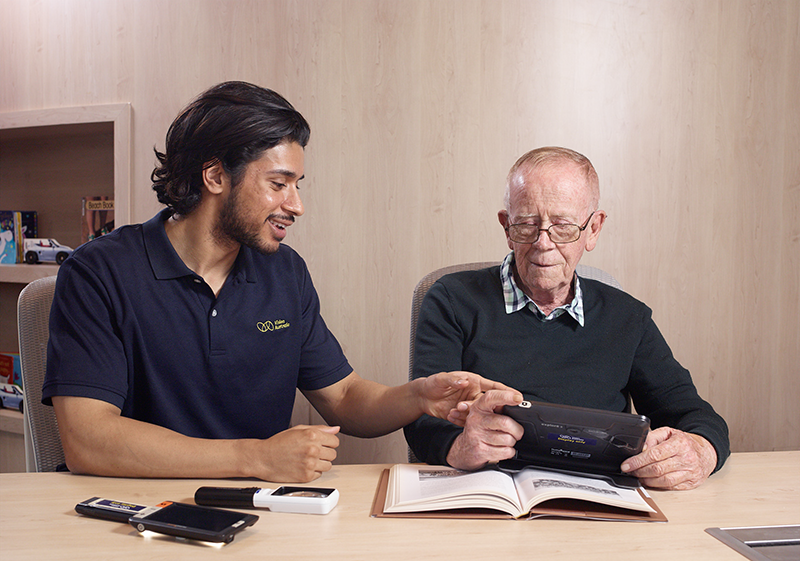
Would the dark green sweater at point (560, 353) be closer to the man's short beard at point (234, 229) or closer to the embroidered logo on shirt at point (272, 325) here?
the embroidered logo on shirt at point (272, 325)

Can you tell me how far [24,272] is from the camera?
2.56 metres

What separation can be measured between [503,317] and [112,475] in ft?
3.05

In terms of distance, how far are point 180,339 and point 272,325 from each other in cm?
22

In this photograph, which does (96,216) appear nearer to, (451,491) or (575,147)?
(575,147)

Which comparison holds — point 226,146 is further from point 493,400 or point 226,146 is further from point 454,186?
point 454,186

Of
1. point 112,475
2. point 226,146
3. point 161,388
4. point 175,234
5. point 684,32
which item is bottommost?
point 112,475

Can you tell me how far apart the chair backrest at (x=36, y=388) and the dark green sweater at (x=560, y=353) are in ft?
2.72

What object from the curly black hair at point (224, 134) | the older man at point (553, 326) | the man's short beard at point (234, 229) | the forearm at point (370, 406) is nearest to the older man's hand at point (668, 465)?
the older man at point (553, 326)

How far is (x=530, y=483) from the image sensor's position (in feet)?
3.27

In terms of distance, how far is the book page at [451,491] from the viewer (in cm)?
90

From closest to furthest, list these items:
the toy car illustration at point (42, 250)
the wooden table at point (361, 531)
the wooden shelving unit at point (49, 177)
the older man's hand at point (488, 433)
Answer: the wooden table at point (361, 531) → the older man's hand at point (488, 433) → the wooden shelving unit at point (49, 177) → the toy car illustration at point (42, 250)

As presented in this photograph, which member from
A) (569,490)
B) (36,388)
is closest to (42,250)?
(36,388)

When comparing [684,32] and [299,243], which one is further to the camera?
[299,243]

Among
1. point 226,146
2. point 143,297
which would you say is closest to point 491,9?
point 226,146
